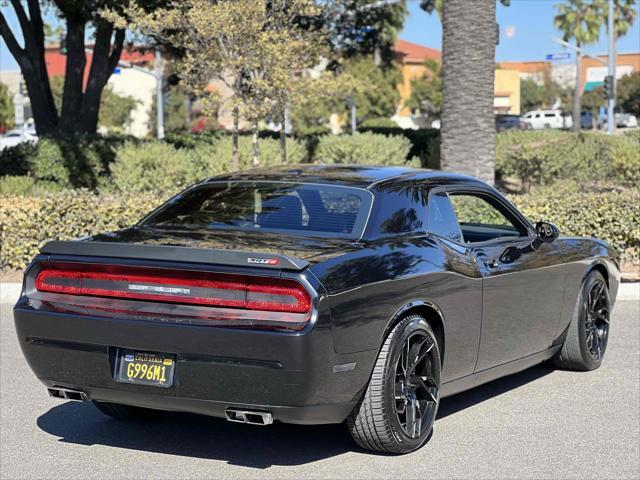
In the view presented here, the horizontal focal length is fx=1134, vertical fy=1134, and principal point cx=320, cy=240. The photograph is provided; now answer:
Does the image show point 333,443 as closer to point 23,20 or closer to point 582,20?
point 23,20

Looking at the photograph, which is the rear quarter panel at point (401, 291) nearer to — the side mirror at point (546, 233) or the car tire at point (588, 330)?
the side mirror at point (546, 233)

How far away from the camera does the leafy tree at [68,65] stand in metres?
25.2

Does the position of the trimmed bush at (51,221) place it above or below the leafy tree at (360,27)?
below

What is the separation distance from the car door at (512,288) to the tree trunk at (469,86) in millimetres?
7794

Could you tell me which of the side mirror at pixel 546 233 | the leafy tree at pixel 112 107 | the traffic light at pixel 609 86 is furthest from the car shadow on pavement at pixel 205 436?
the leafy tree at pixel 112 107

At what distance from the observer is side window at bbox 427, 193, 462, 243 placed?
22.2 feet

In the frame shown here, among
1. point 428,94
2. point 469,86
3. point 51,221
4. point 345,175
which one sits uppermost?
→ point 469,86

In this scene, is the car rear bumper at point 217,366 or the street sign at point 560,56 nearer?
the car rear bumper at point 217,366

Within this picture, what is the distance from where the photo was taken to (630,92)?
314 feet

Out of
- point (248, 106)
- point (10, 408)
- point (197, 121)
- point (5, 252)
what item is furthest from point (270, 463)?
point (197, 121)

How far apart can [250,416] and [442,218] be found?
1.97m

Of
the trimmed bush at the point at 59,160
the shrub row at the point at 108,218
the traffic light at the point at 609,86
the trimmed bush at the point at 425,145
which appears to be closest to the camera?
the shrub row at the point at 108,218

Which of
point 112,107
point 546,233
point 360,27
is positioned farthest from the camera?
point 112,107

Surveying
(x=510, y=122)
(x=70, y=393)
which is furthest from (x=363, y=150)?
(x=510, y=122)
